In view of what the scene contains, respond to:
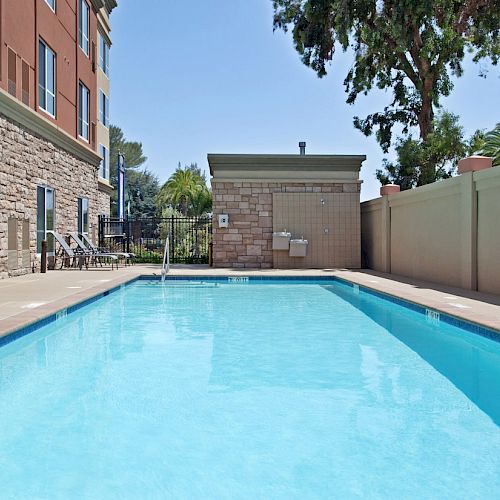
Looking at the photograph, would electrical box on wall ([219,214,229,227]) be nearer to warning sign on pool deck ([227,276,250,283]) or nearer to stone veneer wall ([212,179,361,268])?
stone veneer wall ([212,179,361,268])

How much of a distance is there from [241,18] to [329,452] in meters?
16.4

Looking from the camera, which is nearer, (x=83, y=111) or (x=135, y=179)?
Result: (x=83, y=111)

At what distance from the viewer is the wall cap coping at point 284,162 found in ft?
47.9

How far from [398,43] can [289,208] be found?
5.70 meters

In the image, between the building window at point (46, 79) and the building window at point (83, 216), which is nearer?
the building window at point (46, 79)

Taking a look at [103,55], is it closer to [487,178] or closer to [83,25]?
[83,25]

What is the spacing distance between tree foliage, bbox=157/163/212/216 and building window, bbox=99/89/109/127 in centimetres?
1302

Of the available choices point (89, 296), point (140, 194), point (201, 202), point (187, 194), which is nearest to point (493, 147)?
point (89, 296)

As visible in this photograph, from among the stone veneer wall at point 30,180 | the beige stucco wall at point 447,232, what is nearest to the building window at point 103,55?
the stone veneer wall at point 30,180

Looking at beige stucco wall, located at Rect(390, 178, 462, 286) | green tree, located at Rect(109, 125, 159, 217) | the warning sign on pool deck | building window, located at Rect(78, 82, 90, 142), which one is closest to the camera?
beige stucco wall, located at Rect(390, 178, 462, 286)

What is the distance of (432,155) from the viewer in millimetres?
16250

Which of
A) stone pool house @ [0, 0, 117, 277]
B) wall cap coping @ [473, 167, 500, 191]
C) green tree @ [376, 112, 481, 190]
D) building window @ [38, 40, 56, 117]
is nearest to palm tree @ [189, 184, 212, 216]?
stone pool house @ [0, 0, 117, 277]

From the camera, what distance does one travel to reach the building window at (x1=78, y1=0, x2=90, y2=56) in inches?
625

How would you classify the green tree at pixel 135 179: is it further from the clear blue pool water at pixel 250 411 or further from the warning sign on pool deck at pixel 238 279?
the clear blue pool water at pixel 250 411
